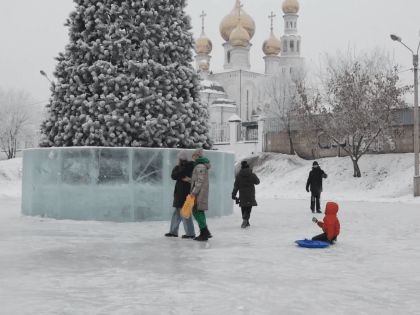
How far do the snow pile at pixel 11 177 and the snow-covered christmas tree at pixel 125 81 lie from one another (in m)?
18.2

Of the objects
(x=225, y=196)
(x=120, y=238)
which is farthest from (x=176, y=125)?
(x=120, y=238)

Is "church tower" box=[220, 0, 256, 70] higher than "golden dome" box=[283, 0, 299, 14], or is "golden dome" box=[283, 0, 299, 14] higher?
"golden dome" box=[283, 0, 299, 14]

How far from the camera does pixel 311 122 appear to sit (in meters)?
31.4

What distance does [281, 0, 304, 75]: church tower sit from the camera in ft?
246

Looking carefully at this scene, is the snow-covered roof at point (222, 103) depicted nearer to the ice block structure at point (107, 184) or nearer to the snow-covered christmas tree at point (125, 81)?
the snow-covered christmas tree at point (125, 81)

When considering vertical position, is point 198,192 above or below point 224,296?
above

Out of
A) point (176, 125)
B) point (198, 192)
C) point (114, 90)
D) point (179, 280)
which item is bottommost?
point (179, 280)

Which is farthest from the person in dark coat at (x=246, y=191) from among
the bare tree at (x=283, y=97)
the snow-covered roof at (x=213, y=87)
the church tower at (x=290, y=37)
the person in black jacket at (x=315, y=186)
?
the church tower at (x=290, y=37)

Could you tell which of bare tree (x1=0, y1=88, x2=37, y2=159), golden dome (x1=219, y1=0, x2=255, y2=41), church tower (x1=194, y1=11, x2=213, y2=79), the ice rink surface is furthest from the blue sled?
church tower (x1=194, y1=11, x2=213, y2=79)

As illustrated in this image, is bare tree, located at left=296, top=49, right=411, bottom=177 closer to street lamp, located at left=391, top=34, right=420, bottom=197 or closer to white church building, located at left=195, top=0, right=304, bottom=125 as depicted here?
street lamp, located at left=391, top=34, right=420, bottom=197

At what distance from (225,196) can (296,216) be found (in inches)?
82.9

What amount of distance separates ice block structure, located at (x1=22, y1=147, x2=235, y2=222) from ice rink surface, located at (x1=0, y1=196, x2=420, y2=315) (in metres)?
1.17

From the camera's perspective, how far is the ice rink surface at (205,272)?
15.4 ft

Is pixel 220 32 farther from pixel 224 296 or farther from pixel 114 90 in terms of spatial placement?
pixel 224 296
